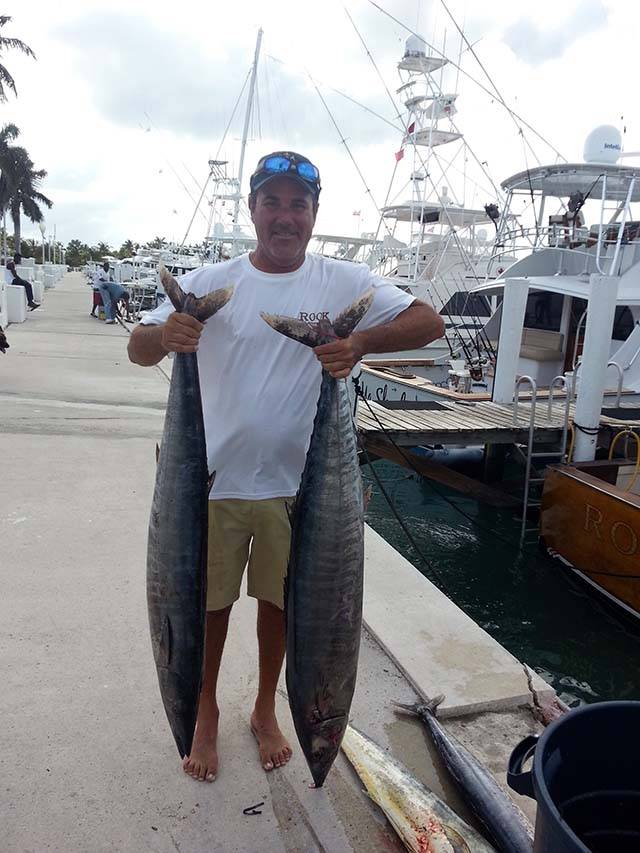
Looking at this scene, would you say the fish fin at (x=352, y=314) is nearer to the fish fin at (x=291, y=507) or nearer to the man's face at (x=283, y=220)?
the man's face at (x=283, y=220)

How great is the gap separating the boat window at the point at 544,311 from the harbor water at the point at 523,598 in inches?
172

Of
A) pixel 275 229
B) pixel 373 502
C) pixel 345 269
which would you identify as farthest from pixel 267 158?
pixel 373 502

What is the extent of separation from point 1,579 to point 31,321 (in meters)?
15.5

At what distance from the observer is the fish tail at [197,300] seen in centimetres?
170

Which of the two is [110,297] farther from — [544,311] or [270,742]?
[270,742]

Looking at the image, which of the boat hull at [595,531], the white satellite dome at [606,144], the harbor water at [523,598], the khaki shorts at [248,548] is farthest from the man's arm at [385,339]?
the white satellite dome at [606,144]

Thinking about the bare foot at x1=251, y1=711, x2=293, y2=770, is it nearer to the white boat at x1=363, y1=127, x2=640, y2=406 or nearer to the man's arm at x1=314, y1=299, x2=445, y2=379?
the man's arm at x1=314, y1=299, x2=445, y2=379

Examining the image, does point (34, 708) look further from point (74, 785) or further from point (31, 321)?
point (31, 321)

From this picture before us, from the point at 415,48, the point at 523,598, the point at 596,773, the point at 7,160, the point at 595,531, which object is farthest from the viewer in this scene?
the point at 7,160

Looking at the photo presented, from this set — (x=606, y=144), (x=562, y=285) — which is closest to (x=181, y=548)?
(x=562, y=285)

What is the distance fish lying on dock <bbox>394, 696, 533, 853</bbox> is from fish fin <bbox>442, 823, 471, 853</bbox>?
13 centimetres

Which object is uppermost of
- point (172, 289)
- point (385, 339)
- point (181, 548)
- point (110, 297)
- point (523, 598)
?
point (172, 289)

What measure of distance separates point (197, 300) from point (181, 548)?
0.70 meters

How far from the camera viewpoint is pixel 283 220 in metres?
1.88
